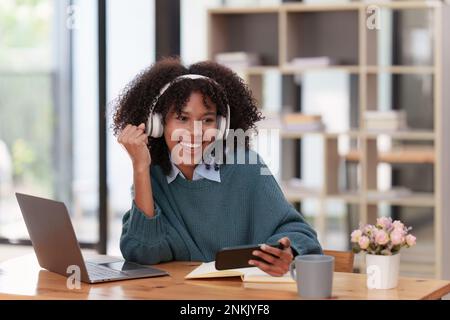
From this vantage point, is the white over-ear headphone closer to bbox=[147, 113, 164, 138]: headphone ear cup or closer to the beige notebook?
bbox=[147, 113, 164, 138]: headphone ear cup

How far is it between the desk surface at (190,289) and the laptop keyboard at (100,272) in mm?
38

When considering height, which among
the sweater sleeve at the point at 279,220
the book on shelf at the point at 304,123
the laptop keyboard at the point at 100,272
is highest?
the book on shelf at the point at 304,123

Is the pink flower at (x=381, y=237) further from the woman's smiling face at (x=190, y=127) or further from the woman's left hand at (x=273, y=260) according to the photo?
the woman's smiling face at (x=190, y=127)

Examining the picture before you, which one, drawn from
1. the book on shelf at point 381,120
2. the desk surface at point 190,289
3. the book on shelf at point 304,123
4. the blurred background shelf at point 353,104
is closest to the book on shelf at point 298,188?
the blurred background shelf at point 353,104

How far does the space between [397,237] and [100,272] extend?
2.45 feet

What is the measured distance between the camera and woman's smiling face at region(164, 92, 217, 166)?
8.50ft

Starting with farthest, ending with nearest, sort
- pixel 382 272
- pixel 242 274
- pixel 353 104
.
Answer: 1. pixel 353 104
2. pixel 242 274
3. pixel 382 272

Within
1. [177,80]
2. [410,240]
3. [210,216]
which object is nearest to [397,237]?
[410,240]

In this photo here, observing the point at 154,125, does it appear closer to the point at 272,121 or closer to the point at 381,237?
the point at 381,237

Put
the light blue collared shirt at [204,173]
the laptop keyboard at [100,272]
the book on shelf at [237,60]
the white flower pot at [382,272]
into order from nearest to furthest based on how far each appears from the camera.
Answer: the white flower pot at [382,272] → the laptop keyboard at [100,272] → the light blue collared shirt at [204,173] → the book on shelf at [237,60]

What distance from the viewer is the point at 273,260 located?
2195 millimetres

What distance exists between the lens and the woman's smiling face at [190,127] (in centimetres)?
259

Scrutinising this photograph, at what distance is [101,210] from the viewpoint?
16.1 feet

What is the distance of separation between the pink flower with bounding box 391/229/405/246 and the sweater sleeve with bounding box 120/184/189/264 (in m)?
0.67
